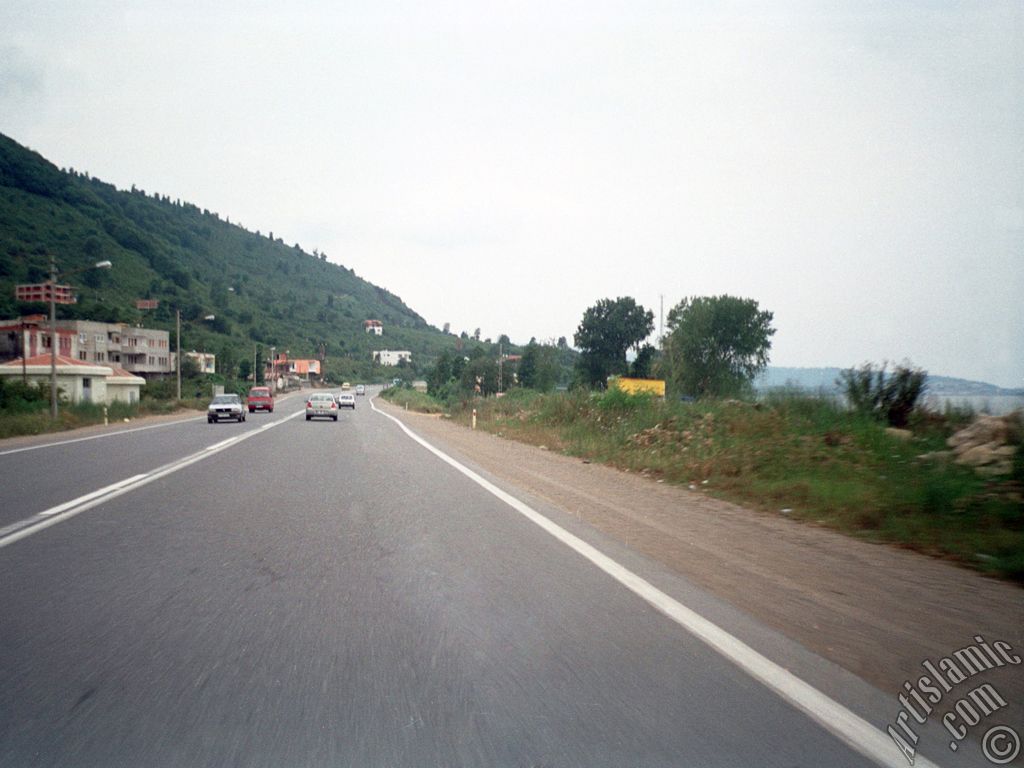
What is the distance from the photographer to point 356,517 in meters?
10.2

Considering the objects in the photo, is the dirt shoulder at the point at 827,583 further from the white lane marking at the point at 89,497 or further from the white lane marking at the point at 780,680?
the white lane marking at the point at 89,497

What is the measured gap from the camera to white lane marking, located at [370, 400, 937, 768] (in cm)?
360

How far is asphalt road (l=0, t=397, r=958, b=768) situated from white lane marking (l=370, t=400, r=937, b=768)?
9 centimetres

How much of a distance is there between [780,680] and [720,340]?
2957 inches

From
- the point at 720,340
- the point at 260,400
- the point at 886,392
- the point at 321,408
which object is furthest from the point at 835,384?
the point at 720,340

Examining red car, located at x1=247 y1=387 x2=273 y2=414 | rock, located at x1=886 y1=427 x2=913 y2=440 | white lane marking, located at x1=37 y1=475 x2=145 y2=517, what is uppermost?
rock, located at x1=886 y1=427 x2=913 y2=440

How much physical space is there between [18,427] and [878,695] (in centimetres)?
3377

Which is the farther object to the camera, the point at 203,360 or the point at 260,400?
the point at 203,360

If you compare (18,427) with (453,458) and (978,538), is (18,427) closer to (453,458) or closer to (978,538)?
(453,458)

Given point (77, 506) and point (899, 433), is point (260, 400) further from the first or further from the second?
point (899, 433)

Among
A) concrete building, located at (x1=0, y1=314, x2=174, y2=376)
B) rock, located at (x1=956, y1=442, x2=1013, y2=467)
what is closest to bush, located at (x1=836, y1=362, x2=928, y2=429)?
rock, located at (x1=956, y1=442, x2=1013, y2=467)

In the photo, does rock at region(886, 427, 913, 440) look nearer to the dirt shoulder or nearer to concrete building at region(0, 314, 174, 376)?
the dirt shoulder
